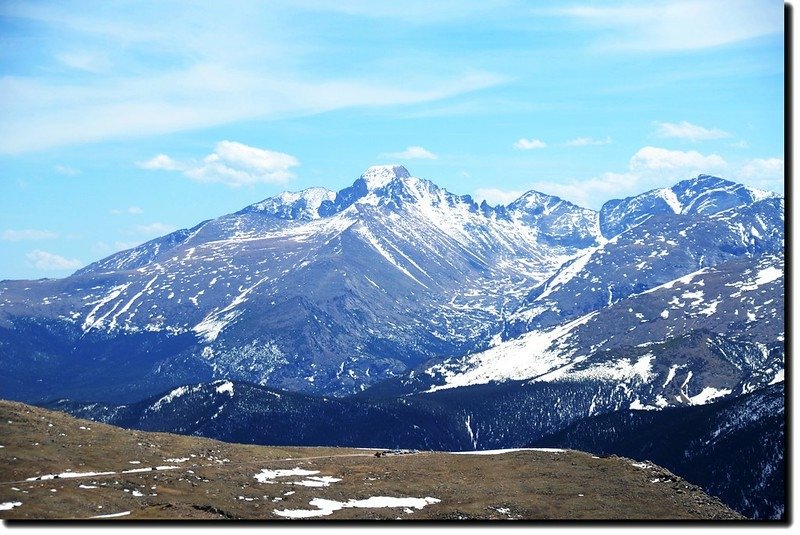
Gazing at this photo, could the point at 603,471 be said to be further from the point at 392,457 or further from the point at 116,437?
the point at 116,437

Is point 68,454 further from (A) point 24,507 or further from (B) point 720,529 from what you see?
(B) point 720,529

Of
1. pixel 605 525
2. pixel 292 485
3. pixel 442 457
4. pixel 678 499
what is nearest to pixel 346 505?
pixel 292 485

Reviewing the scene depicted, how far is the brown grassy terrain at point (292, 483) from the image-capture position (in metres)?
128

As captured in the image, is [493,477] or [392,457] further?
[392,457]

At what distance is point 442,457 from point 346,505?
57926 mm

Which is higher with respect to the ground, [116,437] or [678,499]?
[116,437]

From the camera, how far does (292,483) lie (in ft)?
502

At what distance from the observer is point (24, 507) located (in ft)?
379

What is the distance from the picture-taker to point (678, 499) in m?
152

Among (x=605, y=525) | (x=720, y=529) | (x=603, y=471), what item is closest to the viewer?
(x=720, y=529)

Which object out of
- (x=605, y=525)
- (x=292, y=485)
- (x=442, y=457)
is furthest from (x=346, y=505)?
(x=442, y=457)

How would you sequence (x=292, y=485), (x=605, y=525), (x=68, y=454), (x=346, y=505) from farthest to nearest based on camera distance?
(x=68, y=454)
(x=292, y=485)
(x=346, y=505)
(x=605, y=525)

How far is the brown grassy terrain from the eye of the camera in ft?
420

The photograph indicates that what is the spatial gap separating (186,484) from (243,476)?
13.5 metres
